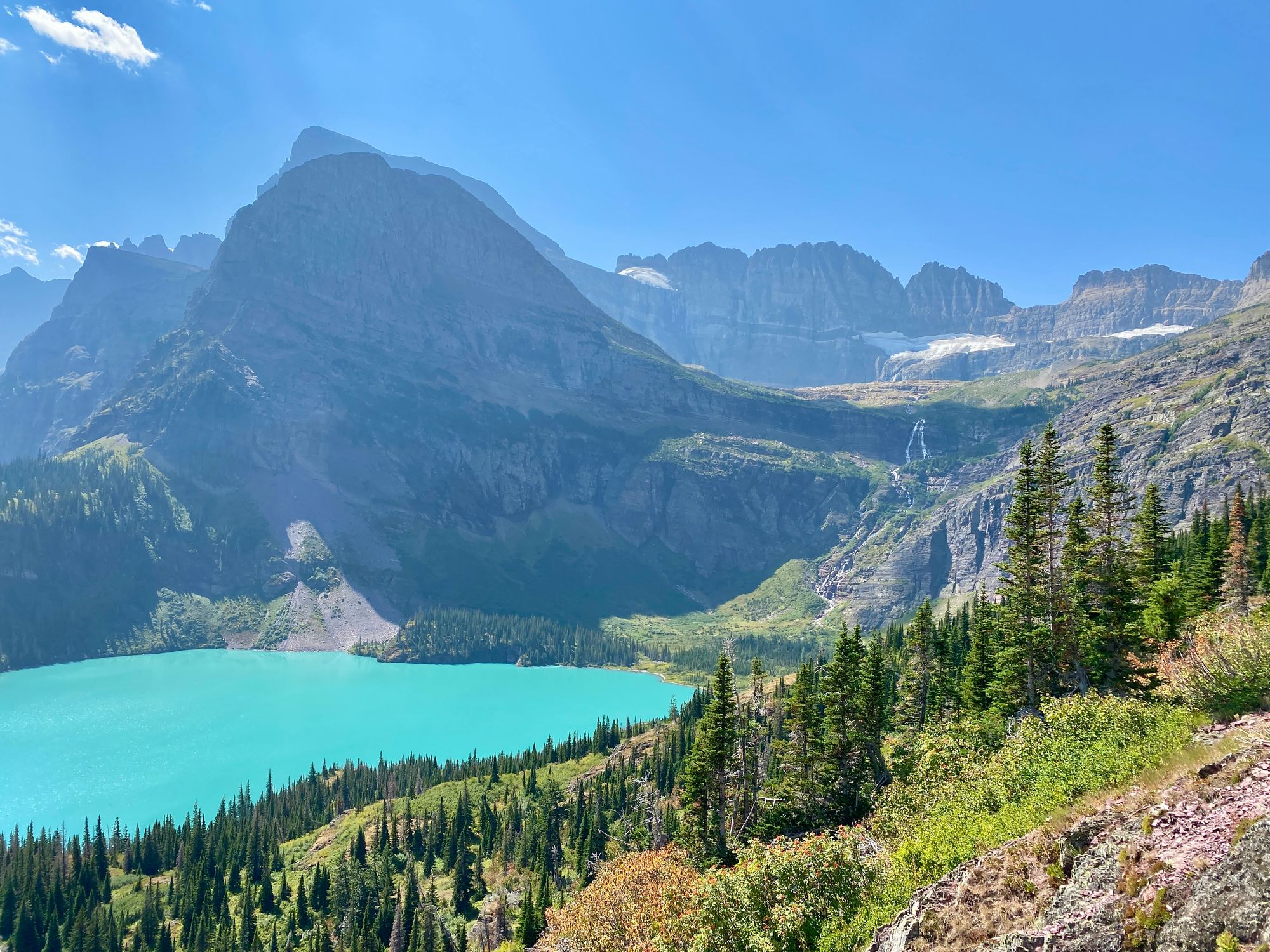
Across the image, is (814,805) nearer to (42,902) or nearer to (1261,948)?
(1261,948)

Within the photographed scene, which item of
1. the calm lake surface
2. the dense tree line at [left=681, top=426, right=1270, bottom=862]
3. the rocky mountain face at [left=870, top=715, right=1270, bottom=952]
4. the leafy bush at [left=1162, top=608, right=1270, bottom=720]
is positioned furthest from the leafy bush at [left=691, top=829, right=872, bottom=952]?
the calm lake surface

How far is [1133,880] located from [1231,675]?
13133mm

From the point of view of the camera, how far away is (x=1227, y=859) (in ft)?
38.3

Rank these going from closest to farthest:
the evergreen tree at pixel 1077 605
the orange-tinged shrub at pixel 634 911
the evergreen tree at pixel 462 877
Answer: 1. the orange-tinged shrub at pixel 634 911
2. the evergreen tree at pixel 1077 605
3. the evergreen tree at pixel 462 877

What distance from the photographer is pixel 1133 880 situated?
13.0m

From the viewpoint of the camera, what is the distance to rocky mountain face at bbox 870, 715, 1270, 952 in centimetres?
1120

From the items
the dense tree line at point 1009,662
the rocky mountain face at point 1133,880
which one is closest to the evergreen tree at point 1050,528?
the dense tree line at point 1009,662

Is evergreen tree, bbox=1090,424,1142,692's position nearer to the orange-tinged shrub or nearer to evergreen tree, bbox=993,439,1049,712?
evergreen tree, bbox=993,439,1049,712

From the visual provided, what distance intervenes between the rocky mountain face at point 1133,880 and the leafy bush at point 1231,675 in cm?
256

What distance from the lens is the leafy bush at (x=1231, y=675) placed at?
21.3 meters

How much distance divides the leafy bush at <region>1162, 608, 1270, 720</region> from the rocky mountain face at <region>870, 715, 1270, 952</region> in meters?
2.56

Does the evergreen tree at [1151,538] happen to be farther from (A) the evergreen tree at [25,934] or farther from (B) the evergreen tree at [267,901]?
(A) the evergreen tree at [25,934]

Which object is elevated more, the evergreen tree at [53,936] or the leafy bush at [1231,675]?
the leafy bush at [1231,675]

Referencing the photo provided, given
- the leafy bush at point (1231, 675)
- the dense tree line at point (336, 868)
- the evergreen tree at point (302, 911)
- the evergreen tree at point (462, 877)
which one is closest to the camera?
the leafy bush at point (1231, 675)
